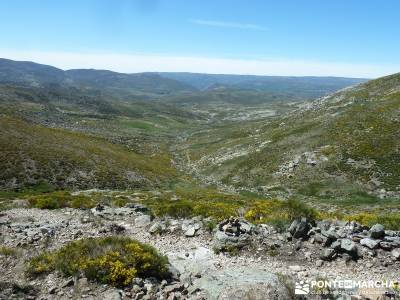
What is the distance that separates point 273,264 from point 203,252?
3.16 metres

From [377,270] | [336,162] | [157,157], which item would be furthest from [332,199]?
[157,157]

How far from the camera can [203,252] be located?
16.7 metres

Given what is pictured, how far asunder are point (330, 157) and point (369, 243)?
42.7 m

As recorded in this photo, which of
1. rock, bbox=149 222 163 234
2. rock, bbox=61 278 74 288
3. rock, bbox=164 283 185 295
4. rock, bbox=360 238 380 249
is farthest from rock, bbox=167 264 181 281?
rock, bbox=360 238 380 249

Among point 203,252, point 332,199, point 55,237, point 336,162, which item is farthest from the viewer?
point 336,162

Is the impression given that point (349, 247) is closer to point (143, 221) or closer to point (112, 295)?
point (112, 295)

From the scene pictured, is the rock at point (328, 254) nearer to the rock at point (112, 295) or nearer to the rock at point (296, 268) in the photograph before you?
the rock at point (296, 268)

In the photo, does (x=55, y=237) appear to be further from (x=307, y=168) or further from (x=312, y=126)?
(x=312, y=126)

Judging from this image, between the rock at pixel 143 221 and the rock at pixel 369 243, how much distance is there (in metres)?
10.9

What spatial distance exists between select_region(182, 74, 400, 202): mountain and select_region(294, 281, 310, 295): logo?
33.7 metres

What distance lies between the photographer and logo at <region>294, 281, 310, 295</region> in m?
12.4

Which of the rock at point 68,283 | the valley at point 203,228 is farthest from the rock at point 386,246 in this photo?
the rock at point 68,283

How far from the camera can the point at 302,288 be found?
12.6 metres

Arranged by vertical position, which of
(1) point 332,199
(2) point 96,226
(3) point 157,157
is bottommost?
(3) point 157,157
